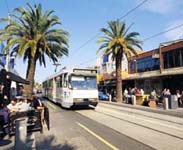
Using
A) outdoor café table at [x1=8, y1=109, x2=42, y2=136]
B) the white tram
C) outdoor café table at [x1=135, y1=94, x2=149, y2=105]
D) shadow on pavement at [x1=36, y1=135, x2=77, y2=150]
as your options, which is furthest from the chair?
outdoor café table at [x1=135, y1=94, x2=149, y2=105]

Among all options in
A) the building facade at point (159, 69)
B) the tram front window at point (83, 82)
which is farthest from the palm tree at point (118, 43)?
the tram front window at point (83, 82)

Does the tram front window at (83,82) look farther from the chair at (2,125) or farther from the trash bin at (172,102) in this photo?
the chair at (2,125)

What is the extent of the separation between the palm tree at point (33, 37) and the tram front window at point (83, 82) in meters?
7.18

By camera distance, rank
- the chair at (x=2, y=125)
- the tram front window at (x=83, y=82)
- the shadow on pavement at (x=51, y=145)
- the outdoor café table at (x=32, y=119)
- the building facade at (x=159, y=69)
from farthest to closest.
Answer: the building facade at (x=159, y=69) < the tram front window at (x=83, y=82) < the outdoor café table at (x=32, y=119) < the chair at (x=2, y=125) < the shadow on pavement at (x=51, y=145)

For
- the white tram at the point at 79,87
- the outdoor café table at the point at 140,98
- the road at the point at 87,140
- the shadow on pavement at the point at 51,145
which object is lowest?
the shadow on pavement at the point at 51,145

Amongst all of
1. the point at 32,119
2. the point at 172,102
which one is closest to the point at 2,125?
the point at 32,119

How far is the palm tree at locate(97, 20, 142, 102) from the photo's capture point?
37938 mm

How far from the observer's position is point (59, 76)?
26.4 m

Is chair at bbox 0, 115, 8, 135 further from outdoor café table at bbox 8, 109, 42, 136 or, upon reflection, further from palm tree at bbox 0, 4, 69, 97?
palm tree at bbox 0, 4, 69, 97

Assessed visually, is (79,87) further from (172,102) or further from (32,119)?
(32,119)

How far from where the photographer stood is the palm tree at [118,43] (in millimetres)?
37938

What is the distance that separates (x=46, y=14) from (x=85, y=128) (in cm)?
1989

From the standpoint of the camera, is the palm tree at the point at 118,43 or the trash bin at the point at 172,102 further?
the palm tree at the point at 118,43

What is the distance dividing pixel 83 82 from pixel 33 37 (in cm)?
934
